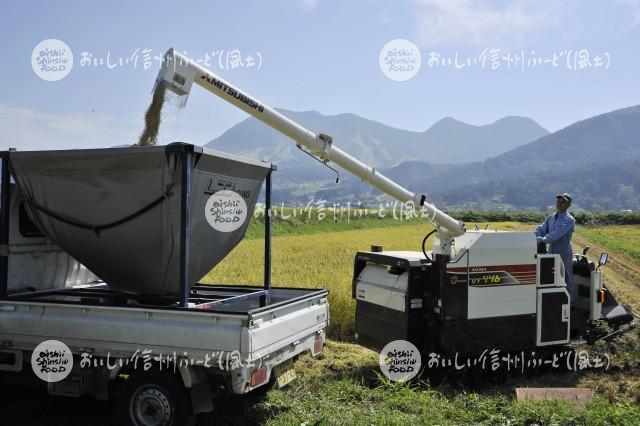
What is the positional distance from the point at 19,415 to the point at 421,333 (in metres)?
4.42

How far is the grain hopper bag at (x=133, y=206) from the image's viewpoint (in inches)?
205

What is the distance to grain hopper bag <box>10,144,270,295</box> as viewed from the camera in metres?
5.20

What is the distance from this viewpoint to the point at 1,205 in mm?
5594

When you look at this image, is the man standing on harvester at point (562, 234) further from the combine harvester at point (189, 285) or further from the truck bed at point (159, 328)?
the truck bed at point (159, 328)

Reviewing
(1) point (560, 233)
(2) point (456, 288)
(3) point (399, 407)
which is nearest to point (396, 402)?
(3) point (399, 407)

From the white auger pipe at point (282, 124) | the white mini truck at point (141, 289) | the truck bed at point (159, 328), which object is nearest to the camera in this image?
the truck bed at point (159, 328)

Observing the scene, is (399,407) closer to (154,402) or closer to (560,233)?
(154,402)

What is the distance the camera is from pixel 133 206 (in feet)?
17.5

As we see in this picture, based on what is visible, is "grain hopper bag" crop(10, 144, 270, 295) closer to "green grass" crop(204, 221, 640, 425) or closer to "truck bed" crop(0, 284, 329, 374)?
"truck bed" crop(0, 284, 329, 374)

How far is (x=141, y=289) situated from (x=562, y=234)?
17.4 feet

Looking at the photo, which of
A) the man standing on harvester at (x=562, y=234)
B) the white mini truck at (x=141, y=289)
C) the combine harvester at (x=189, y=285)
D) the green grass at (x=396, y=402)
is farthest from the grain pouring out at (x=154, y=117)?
the man standing on harvester at (x=562, y=234)

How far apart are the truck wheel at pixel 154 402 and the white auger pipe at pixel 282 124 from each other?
268cm

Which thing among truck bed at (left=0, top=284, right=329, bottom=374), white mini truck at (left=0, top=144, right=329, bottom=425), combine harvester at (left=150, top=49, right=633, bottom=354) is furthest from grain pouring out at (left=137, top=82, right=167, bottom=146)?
truck bed at (left=0, top=284, right=329, bottom=374)

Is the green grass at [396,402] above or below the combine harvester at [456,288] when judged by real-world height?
below
